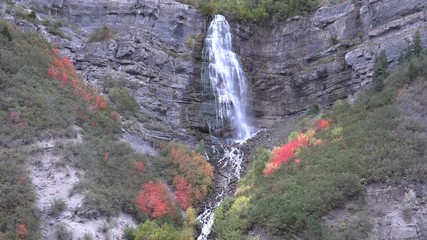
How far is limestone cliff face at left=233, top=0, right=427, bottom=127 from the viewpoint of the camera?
31.9m

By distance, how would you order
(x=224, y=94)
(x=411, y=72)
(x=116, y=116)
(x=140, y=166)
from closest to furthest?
(x=140, y=166) → (x=411, y=72) → (x=116, y=116) → (x=224, y=94)

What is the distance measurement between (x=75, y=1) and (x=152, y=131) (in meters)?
16.5

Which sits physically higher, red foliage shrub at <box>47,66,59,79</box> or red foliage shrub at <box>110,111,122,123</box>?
red foliage shrub at <box>47,66,59,79</box>

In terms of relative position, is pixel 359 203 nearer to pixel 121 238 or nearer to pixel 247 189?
pixel 247 189

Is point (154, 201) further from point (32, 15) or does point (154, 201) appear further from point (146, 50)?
point (32, 15)

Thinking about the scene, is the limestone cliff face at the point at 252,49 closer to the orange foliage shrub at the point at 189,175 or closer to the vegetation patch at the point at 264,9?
the vegetation patch at the point at 264,9

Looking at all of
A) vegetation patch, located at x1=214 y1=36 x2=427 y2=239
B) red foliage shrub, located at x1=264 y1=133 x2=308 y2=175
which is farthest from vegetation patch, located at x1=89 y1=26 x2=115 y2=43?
red foliage shrub, located at x1=264 y1=133 x2=308 y2=175

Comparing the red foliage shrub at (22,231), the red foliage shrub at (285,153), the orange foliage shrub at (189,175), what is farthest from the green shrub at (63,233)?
the red foliage shrub at (285,153)

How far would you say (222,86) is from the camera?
35875 mm

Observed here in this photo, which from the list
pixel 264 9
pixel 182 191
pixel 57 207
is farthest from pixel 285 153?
pixel 264 9

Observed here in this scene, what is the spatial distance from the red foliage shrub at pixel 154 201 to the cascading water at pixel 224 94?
5730mm

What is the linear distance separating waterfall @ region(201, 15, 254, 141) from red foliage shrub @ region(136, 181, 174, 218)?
11.2m

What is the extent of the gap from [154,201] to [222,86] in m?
16.4

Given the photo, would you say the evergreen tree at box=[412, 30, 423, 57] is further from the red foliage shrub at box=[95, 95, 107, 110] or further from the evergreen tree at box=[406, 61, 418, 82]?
the red foliage shrub at box=[95, 95, 107, 110]
